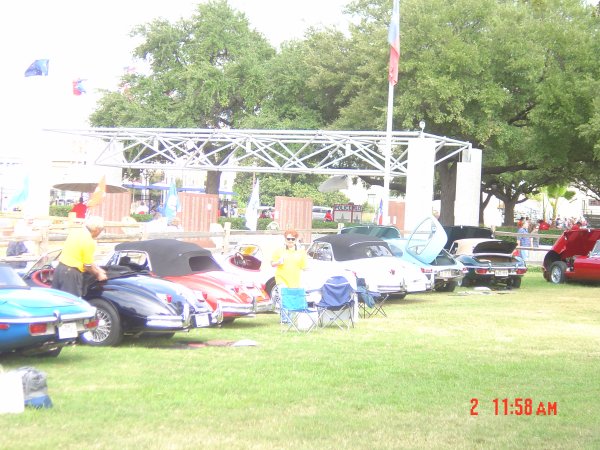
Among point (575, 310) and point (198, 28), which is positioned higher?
point (198, 28)

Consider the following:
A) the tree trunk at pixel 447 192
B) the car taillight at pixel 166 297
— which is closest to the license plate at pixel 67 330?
the car taillight at pixel 166 297

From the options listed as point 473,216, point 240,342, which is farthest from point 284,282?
point 473,216

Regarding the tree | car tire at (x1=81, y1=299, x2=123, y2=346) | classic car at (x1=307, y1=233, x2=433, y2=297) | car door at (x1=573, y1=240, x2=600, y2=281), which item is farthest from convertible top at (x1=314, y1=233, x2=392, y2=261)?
the tree

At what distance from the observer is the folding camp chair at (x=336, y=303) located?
15359 mm

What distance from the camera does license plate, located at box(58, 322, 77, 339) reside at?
10.6 meters

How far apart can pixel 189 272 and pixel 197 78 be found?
36.6 meters

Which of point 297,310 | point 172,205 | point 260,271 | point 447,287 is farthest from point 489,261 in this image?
point 172,205

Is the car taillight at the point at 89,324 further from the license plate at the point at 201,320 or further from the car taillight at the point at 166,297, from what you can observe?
the license plate at the point at 201,320

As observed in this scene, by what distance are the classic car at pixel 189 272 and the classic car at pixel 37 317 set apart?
135 inches

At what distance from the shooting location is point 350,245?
21266mm

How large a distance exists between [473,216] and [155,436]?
2720 cm

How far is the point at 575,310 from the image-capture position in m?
20.0

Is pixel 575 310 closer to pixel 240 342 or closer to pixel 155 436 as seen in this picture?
pixel 240 342

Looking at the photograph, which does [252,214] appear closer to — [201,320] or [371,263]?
[371,263]
